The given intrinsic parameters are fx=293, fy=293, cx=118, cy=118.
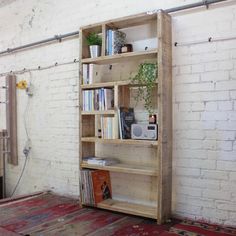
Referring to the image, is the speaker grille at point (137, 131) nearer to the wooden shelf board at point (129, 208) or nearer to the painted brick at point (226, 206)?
the wooden shelf board at point (129, 208)

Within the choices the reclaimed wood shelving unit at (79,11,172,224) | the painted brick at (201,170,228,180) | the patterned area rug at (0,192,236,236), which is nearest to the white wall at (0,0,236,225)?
the painted brick at (201,170,228,180)

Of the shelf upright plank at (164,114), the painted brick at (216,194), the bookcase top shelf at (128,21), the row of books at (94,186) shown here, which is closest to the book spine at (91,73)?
the bookcase top shelf at (128,21)

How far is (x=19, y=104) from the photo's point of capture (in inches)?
181

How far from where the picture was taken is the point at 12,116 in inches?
181

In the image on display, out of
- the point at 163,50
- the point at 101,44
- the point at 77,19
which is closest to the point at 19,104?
the point at 77,19

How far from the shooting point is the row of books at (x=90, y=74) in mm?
3312

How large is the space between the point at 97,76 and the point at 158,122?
1.02m

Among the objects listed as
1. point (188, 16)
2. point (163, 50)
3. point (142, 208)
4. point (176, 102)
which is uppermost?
point (188, 16)

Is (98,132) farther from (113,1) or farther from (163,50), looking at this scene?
(113,1)

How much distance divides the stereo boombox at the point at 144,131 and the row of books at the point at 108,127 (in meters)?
0.21

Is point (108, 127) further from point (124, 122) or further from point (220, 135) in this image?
point (220, 135)

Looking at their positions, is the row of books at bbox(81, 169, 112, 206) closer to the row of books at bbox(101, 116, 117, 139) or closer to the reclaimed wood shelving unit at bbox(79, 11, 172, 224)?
the reclaimed wood shelving unit at bbox(79, 11, 172, 224)

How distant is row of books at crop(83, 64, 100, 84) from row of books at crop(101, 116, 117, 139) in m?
0.46

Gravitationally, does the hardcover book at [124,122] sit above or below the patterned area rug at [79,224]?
above
